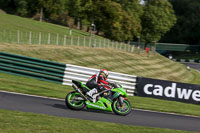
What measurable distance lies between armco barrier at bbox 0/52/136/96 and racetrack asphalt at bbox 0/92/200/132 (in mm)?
4769

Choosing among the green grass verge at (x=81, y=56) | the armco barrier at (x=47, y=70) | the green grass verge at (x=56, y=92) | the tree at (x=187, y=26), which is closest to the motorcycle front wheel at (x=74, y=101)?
the green grass verge at (x=56, y=92)

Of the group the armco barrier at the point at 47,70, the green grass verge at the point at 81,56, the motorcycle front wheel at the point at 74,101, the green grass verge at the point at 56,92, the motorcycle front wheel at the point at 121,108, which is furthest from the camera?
the green grass verge at the point at 81,56

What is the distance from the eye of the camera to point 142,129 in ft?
33.5

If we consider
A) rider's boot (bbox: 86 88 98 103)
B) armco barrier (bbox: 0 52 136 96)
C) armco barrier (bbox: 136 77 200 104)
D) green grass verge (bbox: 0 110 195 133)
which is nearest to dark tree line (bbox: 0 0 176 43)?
armco barrier (bbox: 0 52 136 96)

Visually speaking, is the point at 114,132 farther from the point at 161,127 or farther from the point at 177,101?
the point at 177,101

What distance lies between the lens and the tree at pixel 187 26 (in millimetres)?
103875

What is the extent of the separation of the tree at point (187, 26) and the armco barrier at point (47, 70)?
89.8 metres

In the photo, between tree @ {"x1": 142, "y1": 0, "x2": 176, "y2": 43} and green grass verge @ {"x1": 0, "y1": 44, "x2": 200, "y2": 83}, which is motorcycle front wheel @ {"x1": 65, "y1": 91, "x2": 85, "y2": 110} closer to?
green grass verge @ {"x1": 0, "y1": 44, "x2": 200, "y2": 83}

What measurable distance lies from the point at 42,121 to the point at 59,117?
0.95 meters

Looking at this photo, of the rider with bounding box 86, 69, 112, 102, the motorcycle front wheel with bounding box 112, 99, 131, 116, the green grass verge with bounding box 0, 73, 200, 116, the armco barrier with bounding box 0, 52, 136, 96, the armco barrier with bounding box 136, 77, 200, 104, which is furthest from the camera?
the armco barrier with bounding box 0, 52, 136, 96

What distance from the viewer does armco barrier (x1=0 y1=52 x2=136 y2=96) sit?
61.0 feet

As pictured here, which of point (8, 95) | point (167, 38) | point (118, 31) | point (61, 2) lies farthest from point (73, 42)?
point (167, 38)

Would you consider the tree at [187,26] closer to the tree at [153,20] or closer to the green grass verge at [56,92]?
the tree at [153,20]

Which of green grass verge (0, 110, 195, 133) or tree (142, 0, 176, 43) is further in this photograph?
tree (142, 0, 176, 43)
